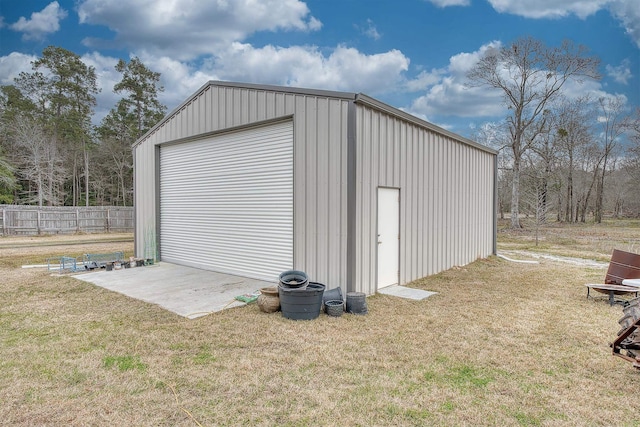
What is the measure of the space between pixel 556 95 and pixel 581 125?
25.4 ft

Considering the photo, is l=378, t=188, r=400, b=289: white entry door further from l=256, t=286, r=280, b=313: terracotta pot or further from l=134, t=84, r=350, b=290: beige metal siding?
→ l=256, t=286, r=280, b=313: terracotta pot

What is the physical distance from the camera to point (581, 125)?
28672 mm

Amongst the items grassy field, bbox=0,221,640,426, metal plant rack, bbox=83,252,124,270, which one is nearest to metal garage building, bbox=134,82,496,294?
metal plant rack, bbox=83,252,124,270

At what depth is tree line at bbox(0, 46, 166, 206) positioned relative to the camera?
24047 millimetres

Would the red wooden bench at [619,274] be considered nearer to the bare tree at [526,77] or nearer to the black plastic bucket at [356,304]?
the black plastic bucket at [356,304]

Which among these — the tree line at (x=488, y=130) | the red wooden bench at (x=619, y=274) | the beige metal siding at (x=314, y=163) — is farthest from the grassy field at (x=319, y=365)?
the tree line at (x=488, y=130)

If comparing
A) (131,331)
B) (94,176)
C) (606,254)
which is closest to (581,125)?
(606,254)

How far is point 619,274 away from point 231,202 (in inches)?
292

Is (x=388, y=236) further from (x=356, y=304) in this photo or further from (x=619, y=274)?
(x=619, y=274)

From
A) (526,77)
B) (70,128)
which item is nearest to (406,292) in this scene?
(526,77)

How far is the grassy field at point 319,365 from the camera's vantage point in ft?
8.60

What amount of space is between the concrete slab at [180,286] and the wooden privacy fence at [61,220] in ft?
46.7

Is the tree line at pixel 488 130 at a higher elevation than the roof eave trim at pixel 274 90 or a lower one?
higher

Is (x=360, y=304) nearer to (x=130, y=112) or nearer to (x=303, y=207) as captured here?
(x=303, y=207)
